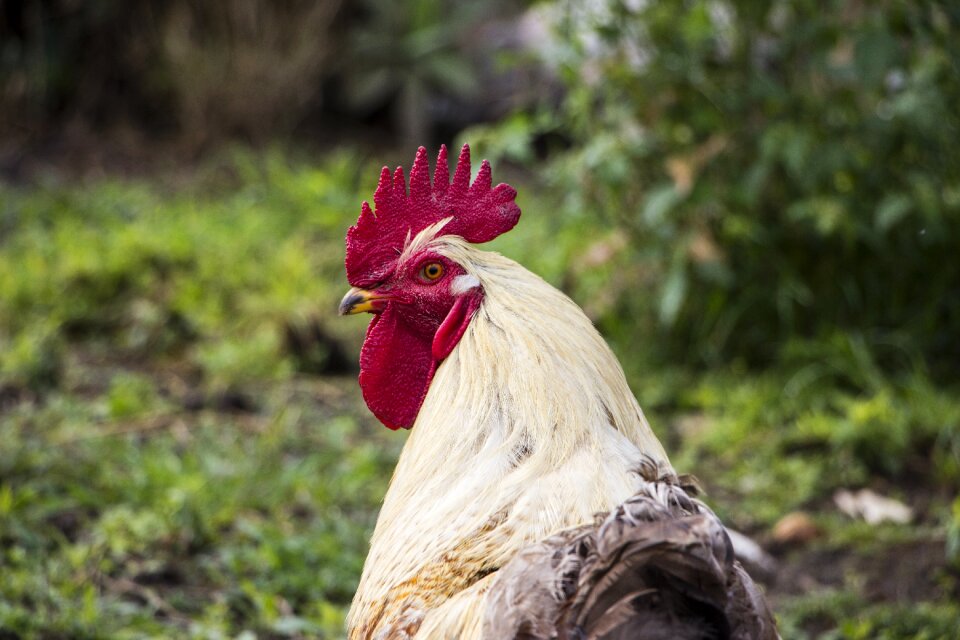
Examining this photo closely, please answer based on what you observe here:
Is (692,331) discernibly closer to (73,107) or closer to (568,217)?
(568,217)

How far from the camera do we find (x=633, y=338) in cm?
621

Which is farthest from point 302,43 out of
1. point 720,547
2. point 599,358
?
point 720,547

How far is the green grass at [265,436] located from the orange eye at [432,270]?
1482mm

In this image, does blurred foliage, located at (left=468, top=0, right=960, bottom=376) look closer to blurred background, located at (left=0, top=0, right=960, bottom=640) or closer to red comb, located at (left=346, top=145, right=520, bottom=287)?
blurred background, located at (left=0, top=0, right=960, bottom=640)

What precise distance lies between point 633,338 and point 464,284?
12.4 ft

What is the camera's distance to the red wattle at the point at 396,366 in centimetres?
266

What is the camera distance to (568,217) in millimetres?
6305

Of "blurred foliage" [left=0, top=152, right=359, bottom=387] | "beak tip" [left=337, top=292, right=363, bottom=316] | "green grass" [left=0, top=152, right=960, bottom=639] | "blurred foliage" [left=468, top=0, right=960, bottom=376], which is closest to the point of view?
"beak tip" [left=337, top=292, right=363, bottom=316]

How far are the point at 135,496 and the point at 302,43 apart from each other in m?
7.13

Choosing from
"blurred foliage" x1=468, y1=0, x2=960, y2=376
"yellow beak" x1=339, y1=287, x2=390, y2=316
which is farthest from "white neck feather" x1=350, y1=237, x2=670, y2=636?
"blurred foliage" x1=468, y1=0, x2=960, y2=376

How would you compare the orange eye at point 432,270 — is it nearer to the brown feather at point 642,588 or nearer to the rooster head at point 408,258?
the rooster head at point 408,258

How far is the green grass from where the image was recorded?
3.83 m

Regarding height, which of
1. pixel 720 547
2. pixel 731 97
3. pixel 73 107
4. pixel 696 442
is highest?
pixel 73 107

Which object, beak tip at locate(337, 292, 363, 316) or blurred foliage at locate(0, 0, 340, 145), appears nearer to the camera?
beak tip at locate(337, 292, 363, 316)
